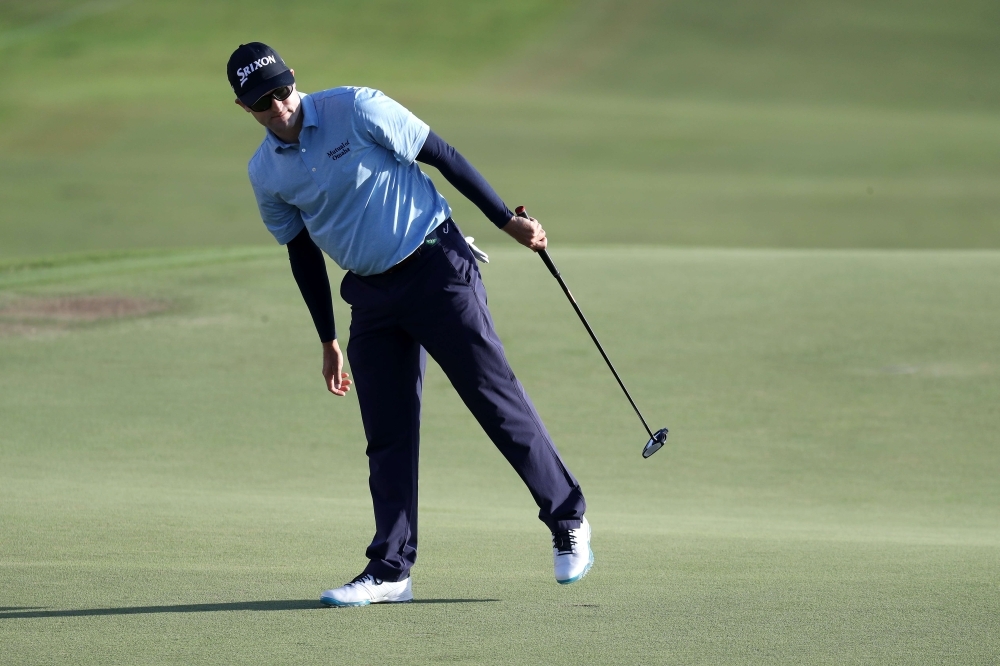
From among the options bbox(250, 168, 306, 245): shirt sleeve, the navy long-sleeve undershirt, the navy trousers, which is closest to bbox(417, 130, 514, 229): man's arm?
the navy long-sleeve undershirt

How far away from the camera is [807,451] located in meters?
6.93

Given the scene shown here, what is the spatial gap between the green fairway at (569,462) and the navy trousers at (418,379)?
233 mm

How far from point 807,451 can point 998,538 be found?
5.85 ft

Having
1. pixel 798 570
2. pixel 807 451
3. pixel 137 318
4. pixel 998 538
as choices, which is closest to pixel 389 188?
pixel 798 570

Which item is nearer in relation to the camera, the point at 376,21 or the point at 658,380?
the point at 658,380

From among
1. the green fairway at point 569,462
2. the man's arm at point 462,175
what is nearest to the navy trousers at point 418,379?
the man's arm at point 462,175

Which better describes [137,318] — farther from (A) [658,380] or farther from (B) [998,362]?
(B) [998,362]

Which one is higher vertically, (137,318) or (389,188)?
(389,188)

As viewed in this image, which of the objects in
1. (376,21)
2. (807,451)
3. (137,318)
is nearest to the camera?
(807,451)

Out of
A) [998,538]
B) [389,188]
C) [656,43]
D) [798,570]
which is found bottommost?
[656,43]

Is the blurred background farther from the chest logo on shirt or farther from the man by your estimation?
the chest logo on shirt

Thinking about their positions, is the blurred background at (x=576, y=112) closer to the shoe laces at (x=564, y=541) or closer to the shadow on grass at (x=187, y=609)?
the shoe laces at (x=564, y=541)

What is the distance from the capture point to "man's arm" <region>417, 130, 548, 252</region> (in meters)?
3.97

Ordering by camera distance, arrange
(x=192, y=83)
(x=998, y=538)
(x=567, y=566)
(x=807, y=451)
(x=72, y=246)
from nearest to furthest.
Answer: (x=567, y=566), (x=998, y=538), (x=807, y=451), (x=72, y=246), (x=192, y=83)
